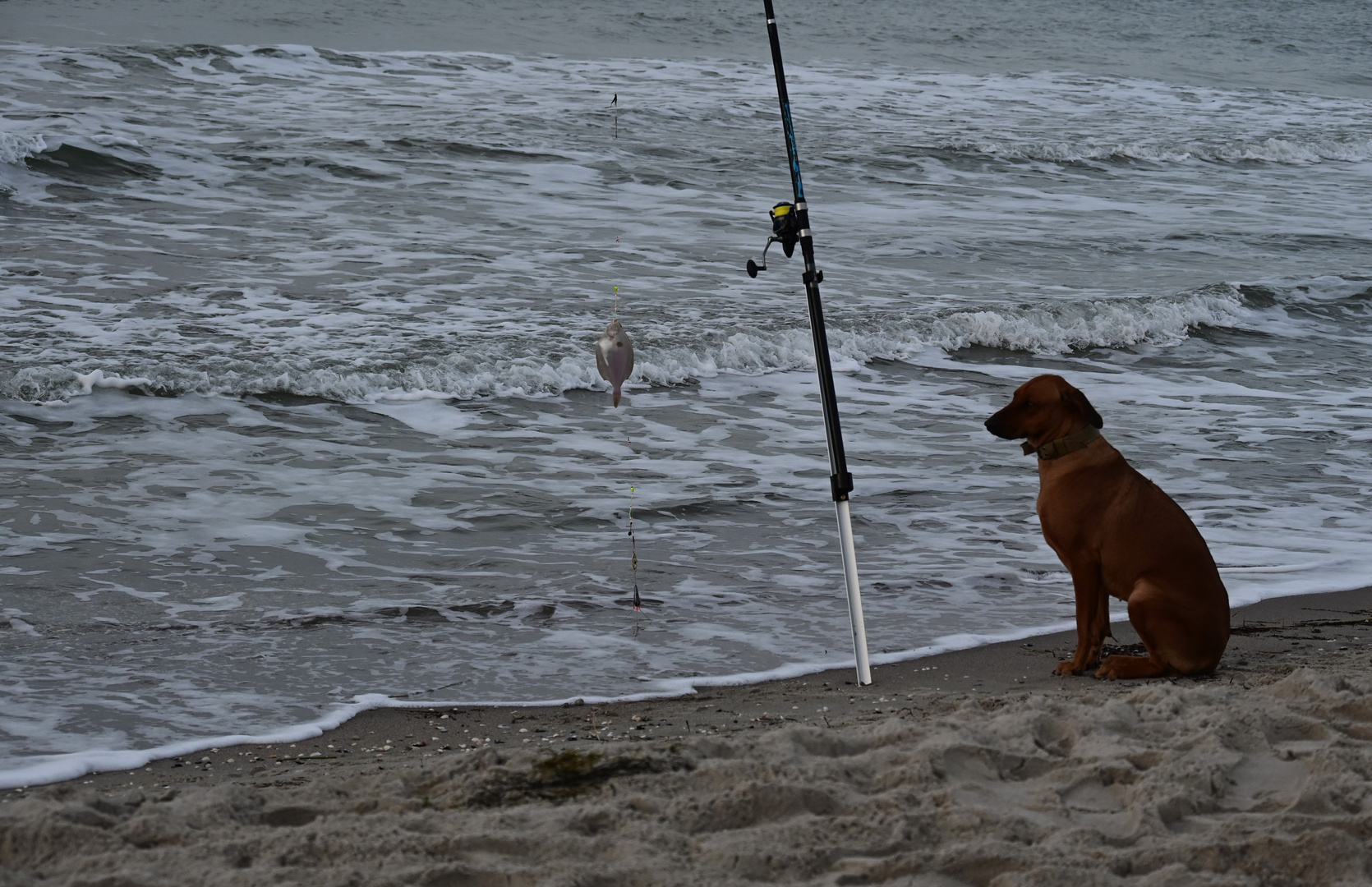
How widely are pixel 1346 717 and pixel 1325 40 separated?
3378 cm

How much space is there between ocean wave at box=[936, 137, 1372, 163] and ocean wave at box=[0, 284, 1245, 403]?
7.06m

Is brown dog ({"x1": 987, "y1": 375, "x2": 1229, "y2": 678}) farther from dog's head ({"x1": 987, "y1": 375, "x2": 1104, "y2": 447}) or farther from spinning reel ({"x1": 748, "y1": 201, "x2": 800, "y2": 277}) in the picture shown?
spinning reel ({"x1": 748, "y1": 201, "x2": 800, "y2": 277})

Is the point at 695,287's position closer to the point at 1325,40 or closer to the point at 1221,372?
the point at 1221,372

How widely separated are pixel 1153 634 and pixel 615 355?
69.7 inches

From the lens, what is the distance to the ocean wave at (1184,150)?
17.1 metres

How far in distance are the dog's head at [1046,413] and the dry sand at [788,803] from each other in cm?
83

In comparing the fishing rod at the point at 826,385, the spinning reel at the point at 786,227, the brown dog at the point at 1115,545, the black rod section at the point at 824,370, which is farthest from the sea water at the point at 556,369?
the spinning reel at the point at 786,227

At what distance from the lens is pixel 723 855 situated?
2180mm

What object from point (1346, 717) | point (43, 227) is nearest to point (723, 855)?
point (1346, 717)

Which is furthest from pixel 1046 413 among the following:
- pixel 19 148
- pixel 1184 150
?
pixel 1184 150

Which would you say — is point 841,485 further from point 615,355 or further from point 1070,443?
point 615,355

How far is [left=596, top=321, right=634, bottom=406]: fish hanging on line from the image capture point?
3.84 metres

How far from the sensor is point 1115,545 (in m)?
3.57

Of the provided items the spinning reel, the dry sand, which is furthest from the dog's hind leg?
the spinning reel
